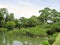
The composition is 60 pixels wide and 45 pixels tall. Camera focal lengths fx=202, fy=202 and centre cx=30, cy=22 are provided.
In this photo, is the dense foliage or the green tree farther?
the green tree

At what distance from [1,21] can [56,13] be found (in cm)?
1480

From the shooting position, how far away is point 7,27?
5159 centimetres

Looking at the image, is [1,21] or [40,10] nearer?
[40,10]

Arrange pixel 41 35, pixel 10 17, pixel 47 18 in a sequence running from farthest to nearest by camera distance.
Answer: pixel 10 17, pixel 47 18, pixel 41 35

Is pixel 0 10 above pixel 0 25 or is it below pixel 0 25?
above

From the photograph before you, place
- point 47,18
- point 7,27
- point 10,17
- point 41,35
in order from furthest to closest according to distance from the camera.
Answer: point 10,17
point 7,27
point 47,18
point 41,35

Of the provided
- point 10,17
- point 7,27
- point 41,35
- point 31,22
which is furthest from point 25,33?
point 10,17

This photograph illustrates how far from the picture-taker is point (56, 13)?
47125mm

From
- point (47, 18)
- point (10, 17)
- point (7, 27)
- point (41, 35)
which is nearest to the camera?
point (41, 35)

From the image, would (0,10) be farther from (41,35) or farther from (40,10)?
(41,35)

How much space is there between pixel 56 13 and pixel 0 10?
1730 cm

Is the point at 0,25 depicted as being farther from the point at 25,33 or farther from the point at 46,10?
the point at 25,33

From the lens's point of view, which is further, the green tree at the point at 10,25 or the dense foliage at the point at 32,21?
the green tree at the point at 10,25

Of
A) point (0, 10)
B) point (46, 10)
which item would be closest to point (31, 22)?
point (46, 10)
